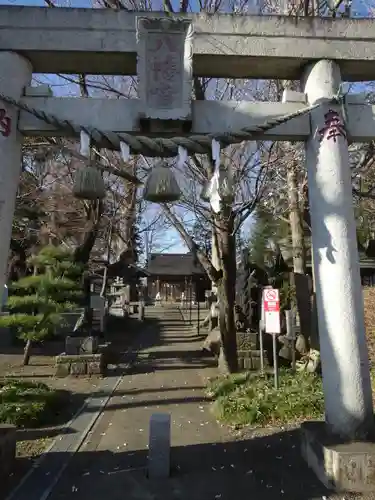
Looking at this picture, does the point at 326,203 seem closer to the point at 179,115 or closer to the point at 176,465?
the point at 179,115

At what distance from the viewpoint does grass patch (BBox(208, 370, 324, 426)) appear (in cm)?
A: 795

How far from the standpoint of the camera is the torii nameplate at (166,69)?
5.40m

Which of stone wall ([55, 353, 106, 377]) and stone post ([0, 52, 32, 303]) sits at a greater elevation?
stone post ([0, 52, 32, 303])

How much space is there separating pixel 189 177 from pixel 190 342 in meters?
10.3

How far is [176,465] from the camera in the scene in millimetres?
6109

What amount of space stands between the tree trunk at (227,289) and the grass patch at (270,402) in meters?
2.08

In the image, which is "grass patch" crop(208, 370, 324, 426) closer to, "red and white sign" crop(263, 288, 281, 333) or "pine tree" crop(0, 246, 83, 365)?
"red and white sign" crop(263, 288, 281, 333)

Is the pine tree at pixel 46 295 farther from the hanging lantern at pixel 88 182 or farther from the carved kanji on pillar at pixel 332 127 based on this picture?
the carved kanji on pillar at pixel 332 127

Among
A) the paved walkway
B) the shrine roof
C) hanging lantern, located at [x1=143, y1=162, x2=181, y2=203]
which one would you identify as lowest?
the paved walkway

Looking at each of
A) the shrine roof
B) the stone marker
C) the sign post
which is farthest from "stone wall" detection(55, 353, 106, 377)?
the shrine roof

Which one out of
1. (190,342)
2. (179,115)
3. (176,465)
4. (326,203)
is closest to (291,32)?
(179,115)

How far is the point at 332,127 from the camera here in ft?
18.4

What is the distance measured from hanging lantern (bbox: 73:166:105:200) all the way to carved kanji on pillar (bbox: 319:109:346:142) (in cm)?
284

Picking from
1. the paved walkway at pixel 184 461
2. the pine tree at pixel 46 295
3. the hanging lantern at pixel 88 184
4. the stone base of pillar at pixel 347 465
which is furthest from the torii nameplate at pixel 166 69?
the pine tree at pixel 46 295
